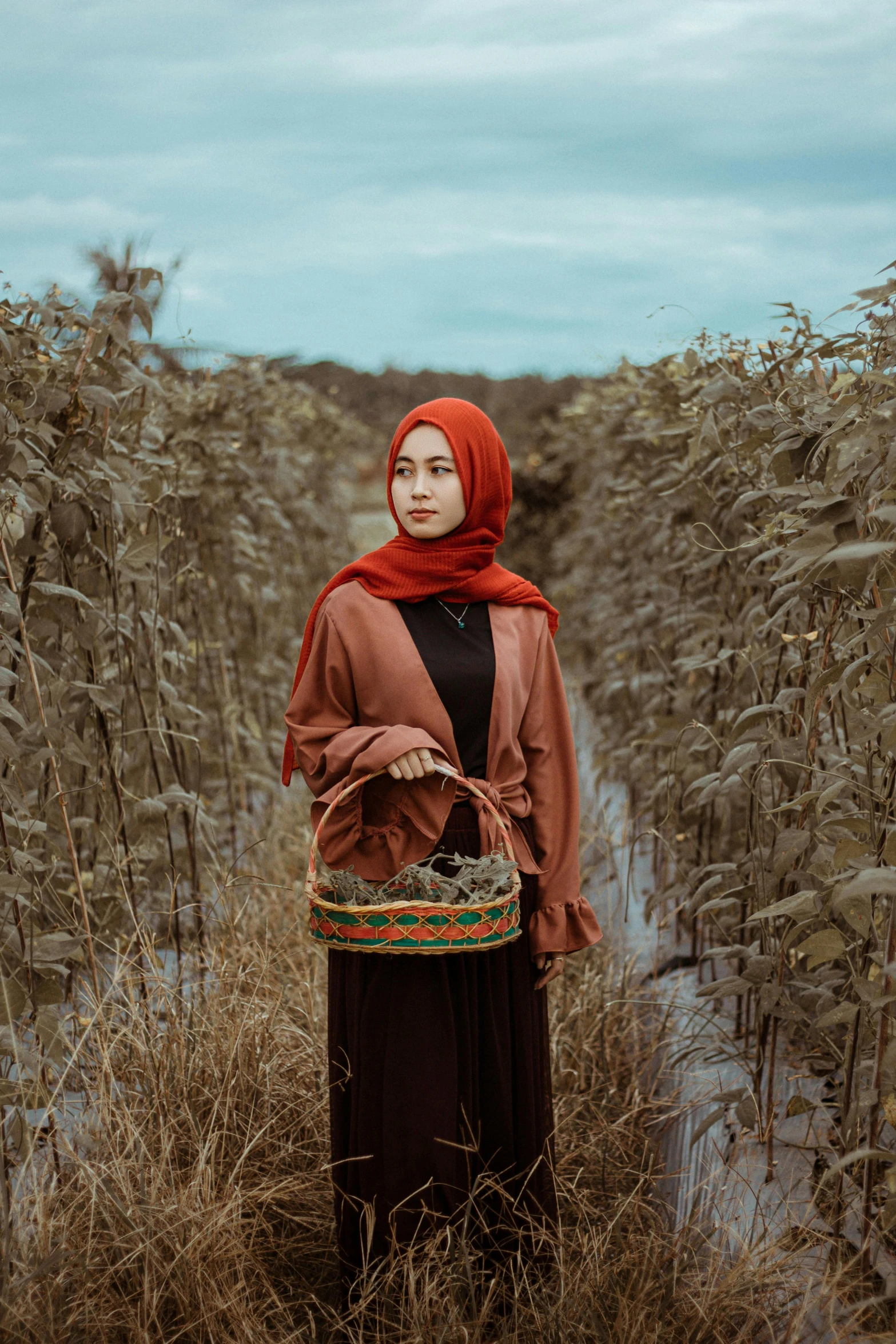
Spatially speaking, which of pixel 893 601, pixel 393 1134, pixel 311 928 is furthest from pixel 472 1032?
pixel 893 601

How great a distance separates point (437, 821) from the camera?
1924mm

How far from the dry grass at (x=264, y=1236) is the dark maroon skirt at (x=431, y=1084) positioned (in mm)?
88

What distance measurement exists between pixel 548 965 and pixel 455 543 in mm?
785

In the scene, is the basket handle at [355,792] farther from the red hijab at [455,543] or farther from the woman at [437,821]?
the red hijab at [455,543]

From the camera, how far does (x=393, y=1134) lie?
1965 millimetres

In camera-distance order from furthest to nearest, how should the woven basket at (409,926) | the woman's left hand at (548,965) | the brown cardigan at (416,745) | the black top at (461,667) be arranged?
1. the woman's left hand at (548,965)
2. the black top at (461,667)
3. the brown cardigan at (416,745)
4. the woven basket at (409,926)

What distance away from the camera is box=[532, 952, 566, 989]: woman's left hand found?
2119mm

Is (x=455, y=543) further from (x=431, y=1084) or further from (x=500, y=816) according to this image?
(x=431, y=1084)

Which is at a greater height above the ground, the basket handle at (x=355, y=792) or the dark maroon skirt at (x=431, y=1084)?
the basket handle at (x=355, y=792)

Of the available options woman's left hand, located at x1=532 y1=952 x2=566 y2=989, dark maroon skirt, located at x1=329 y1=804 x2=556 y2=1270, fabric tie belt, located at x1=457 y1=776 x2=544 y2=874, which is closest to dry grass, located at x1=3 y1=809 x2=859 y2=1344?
dark maroon skirt, located at x1=329 y1=804 x2=556 y2=1270

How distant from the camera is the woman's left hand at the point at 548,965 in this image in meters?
2.12

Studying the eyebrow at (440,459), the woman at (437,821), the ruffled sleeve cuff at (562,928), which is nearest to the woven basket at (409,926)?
the woman at (437,821)

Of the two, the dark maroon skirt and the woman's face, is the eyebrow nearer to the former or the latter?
the woman's face

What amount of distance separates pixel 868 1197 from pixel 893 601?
918 mm
